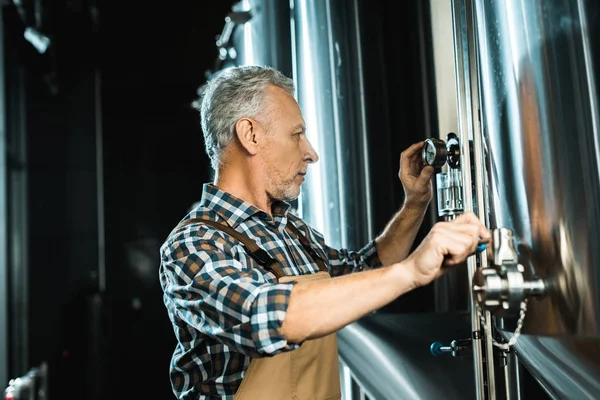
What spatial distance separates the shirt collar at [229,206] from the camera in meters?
1.42

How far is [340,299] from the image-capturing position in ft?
3.30

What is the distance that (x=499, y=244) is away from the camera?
0.91 m

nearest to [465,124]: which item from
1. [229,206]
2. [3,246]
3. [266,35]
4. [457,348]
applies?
[457,348]

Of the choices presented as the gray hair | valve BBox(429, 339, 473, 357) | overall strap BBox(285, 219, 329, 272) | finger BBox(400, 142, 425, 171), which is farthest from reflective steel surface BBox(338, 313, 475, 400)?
the gray hair

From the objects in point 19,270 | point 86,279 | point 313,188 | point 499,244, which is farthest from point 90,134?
point 499,244

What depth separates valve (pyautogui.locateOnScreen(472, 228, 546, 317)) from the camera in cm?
87

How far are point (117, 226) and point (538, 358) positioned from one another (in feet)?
12.0

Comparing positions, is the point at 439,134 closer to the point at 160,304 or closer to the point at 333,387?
the point at 333,387

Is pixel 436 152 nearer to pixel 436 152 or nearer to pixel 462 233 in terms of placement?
pixel 436 152

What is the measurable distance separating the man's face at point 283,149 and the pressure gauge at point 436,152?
317 millimetres

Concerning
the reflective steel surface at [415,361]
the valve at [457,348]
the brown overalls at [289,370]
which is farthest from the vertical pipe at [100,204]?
the valve at [457,348]

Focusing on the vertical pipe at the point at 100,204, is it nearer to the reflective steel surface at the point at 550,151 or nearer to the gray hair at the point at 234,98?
the gray hair at the point at 234,98

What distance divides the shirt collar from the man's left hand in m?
0.32

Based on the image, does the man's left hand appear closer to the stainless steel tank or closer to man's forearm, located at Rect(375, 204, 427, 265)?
man's forearm, located at Rect(375, 204, 427, 265)
